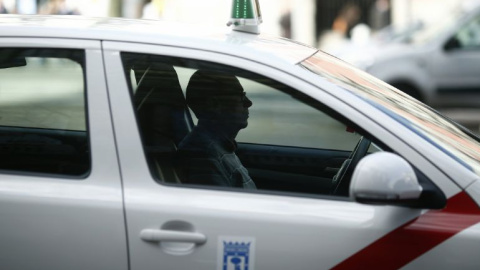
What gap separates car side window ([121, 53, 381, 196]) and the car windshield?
0.15m

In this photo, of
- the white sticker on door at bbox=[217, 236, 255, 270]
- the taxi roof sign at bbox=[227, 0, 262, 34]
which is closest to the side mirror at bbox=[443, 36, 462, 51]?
the taxi roof sign at bbox=[227, 0, 262, 34]

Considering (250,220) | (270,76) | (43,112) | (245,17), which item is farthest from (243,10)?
(250,220)

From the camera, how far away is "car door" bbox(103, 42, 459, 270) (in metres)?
2.92

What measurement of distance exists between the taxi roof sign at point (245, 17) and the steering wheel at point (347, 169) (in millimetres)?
604

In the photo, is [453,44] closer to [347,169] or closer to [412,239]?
[347,169]

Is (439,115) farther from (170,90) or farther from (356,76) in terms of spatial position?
(170,90)

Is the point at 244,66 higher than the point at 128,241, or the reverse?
the point at 244,66

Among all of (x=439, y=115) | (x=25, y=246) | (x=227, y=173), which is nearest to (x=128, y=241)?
(x=25, y=246)

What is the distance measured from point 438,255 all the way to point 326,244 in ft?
1.11

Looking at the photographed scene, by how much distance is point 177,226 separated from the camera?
2.95 meters

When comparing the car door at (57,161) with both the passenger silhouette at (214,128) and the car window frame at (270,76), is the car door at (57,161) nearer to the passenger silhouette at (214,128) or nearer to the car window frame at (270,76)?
the car window frame at (270,76)

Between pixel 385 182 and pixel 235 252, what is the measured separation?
1.64 feet

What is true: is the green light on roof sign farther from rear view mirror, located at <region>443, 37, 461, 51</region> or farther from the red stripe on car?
rear view mirror, located at <region>443, 37, 461, 51</region>

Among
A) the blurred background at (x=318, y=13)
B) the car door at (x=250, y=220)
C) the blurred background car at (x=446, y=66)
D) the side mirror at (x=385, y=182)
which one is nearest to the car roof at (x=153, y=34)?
the car door at (x=250, y=220)
